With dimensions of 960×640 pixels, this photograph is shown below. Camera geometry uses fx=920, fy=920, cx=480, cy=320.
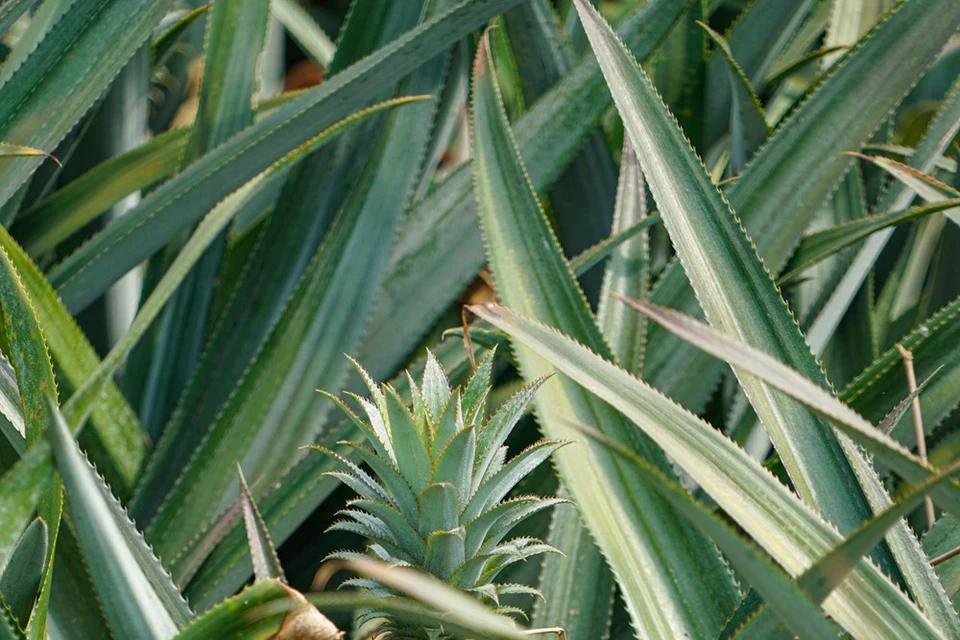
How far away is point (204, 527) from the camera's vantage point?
2.92ft

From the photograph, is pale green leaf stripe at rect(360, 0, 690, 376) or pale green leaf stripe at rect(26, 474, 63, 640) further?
pale green leaf stripe at rect(360, 0, 690, 376)

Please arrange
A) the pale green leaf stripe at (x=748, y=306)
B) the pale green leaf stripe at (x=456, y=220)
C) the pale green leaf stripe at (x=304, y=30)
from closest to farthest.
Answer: the pale green leaf stripe at (x=748, y=306), the pale green leaf stripe at (x=456, y=220), the pale green leaf stripe at (x=304, y=30)

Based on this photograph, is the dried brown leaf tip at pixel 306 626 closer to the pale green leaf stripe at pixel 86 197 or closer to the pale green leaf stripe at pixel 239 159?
the pale green leaf stripe at pixel 239 159

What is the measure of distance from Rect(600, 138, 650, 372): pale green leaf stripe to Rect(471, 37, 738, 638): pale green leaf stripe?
0.25 feet

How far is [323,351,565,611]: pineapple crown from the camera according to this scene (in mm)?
549

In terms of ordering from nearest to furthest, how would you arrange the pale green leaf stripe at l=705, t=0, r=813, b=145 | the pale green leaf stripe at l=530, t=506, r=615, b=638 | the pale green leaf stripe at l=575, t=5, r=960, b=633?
the pale green leaf stripe at l=575, t=5, r=960, b=633
the pale green leaf stripe at l=530, t=506, r=615, b=638
the pale green leaf stripe at l=705, t=0, r=813, b=145

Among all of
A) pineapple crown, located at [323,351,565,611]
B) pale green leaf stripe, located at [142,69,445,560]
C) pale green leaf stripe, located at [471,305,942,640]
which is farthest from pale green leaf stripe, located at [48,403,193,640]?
pale green leaf stripe, located at [142,69,445,560]

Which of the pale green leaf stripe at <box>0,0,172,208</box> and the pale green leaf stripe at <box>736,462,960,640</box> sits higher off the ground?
the pale green leaf stripe at <box>0,0,172,208</box>

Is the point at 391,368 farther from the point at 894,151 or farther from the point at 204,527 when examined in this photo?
the point at 894,151

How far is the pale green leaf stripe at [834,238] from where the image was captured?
0.84 meters

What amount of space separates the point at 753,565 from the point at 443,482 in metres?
0.19

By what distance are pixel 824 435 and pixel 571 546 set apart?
0.24 m

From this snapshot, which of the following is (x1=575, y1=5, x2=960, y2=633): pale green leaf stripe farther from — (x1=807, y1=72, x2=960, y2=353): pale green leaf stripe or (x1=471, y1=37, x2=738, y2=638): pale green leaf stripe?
(x1=807, y1=72, x2=960, y2=353): pale green leaf stripe

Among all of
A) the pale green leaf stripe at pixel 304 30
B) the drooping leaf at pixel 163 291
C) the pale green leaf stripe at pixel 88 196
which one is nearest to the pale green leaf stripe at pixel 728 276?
the drooping leaf at pixel 163 291
